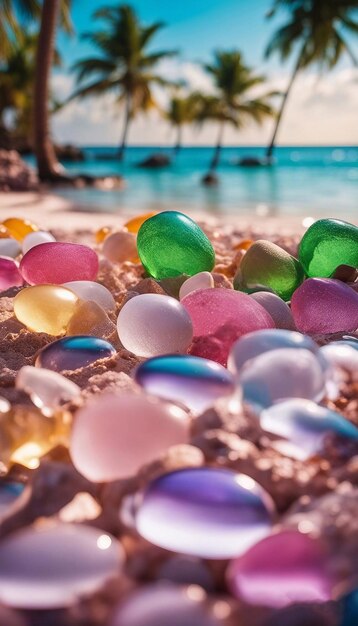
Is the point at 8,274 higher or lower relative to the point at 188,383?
lower

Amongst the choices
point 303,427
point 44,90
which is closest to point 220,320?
point 303,427

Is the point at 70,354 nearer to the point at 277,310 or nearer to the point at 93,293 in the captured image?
the point at 93,293

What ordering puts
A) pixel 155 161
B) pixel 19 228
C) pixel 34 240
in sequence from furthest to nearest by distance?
pixel 155 161, pixel 19 228, pixel 34 240

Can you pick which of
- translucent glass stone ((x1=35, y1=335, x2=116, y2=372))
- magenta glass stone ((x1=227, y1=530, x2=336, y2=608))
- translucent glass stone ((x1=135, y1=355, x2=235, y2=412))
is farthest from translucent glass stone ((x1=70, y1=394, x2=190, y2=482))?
translucent glass stone ((x1=35, y1=335, x2=116, y2=372))

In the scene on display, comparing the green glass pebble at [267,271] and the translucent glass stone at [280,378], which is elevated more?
the translucent glass stone at [280,378]

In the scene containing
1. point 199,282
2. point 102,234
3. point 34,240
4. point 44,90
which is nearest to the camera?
point 199,282

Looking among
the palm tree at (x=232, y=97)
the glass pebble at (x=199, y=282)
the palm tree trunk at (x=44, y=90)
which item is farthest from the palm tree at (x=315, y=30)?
the glass pebble at (x=199, y=282)

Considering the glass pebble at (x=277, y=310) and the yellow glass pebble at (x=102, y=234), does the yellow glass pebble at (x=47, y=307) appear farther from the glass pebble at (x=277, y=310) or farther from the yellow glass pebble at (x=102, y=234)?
the yellow glass pebble at (x=102, y=234)
